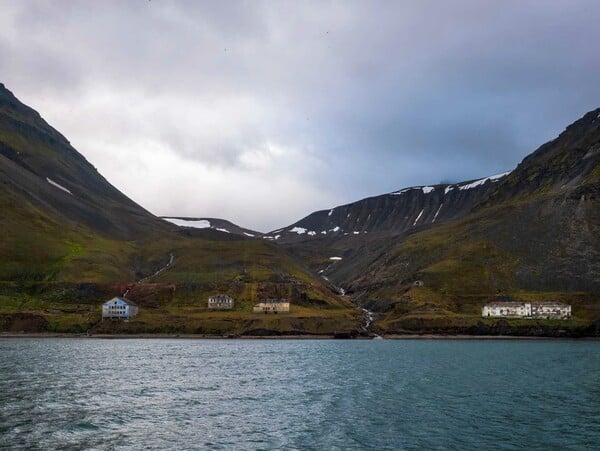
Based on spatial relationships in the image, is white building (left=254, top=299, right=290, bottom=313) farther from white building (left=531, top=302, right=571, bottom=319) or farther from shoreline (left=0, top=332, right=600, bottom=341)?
white building (left=531, top=302, right=571, bottom=319)

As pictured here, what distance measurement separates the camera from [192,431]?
45.8m

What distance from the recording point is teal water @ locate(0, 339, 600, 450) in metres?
43.2

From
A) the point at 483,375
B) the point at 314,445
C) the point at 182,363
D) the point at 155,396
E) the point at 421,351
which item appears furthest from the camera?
the point at 421,351

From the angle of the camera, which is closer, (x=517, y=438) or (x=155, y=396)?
(x=517, y=438)

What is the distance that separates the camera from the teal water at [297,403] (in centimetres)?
4322

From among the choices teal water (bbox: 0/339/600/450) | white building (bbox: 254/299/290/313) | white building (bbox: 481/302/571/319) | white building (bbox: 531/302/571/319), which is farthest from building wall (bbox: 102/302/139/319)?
white building (bbox: 531/302/571/319)

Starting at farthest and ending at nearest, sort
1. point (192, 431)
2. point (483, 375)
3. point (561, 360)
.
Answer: point (561, 360) → point (483, 375) → point (192, 431)

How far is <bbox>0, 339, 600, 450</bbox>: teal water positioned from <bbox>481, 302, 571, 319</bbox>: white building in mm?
84609

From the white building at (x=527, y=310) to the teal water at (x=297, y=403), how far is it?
84609 millimetres

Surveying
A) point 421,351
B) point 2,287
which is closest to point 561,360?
point 421,351

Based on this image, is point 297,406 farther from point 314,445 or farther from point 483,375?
point 483,375

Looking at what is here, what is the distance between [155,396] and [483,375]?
46.1 metres

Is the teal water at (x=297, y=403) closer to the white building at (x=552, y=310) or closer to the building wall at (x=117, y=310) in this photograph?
the building wall at (x=117, y=310)

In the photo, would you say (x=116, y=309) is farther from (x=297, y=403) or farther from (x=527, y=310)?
(x=297, y=403)
